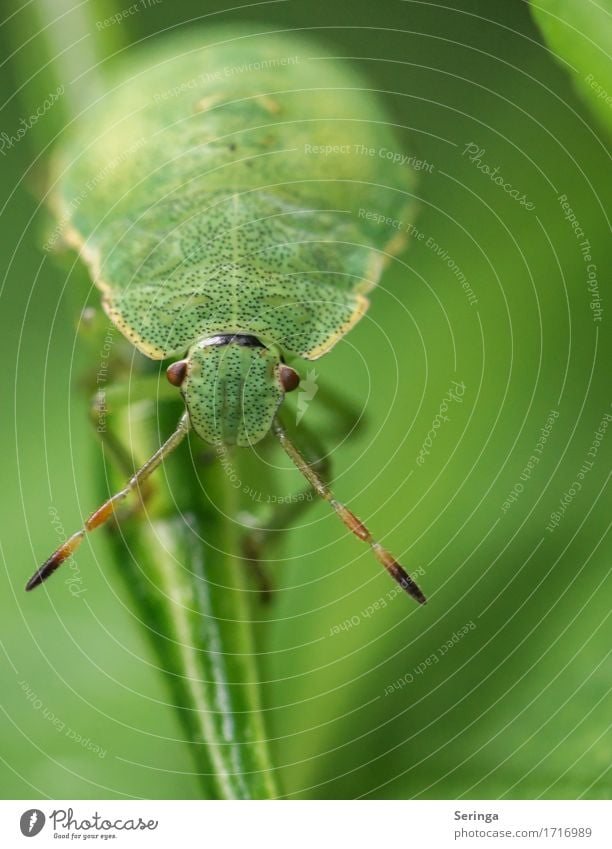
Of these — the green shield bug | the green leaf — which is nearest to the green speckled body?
the green shield bug

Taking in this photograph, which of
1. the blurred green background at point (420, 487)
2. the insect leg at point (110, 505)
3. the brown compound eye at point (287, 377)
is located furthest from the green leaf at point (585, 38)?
the insect leg at point (110, 505)

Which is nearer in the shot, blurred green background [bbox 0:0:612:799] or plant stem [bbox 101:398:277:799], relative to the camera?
plant stem [bbox 101:398:277:799]

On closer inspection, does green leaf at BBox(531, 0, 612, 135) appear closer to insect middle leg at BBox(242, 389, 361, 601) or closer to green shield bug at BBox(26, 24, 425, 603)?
green shield bug at BBox(26, 24, 425, 603)

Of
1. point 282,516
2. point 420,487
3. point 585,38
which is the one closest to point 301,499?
point 282,516

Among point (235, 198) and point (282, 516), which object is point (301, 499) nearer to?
point (282, 516)

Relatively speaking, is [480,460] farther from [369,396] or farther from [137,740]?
[137,740]

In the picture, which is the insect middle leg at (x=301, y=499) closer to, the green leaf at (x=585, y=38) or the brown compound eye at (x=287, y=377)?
the brown compound eye at (x=287, y=377)

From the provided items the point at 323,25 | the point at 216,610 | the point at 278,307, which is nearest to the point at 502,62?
the point at 323,25

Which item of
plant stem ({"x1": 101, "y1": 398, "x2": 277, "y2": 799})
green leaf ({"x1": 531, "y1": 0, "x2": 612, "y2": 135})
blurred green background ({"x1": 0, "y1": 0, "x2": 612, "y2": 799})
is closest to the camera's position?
plant stem ({"x1": 101, "y1": 398, "x2": 277, "y2": 799})

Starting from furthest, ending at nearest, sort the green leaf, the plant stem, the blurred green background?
the blurred green background < the green leaf < the plant stem
